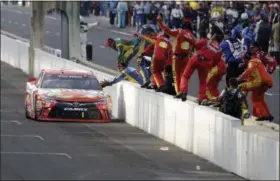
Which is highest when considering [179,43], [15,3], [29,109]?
[179,43]

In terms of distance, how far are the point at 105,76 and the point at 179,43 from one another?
604 cm

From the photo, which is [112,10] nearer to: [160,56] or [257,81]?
[160,56]

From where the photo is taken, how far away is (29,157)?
20062 millimetres

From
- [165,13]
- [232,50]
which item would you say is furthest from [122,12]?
[232,50]

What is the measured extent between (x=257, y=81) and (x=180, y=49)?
3555 mm

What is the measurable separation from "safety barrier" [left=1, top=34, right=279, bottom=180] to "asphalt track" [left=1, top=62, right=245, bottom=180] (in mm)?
227

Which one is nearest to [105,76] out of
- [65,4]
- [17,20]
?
[65,4]

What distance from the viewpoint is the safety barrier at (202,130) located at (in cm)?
1745

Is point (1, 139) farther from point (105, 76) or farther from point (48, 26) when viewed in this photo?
point (48, 26)

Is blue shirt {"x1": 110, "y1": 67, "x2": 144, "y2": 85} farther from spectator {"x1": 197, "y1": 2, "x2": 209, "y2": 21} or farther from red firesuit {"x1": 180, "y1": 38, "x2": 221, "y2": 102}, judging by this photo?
spectator {"x1": 197, "y1": 2, "x2": 209, "y2": 21}

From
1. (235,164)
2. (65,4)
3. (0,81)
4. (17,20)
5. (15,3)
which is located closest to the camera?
(235,164)

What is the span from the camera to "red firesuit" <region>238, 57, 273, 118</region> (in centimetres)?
2206

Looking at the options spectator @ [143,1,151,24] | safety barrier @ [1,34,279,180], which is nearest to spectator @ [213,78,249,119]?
safety barrier @ [1,34,279,180]

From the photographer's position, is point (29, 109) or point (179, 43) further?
point (29, 109)
